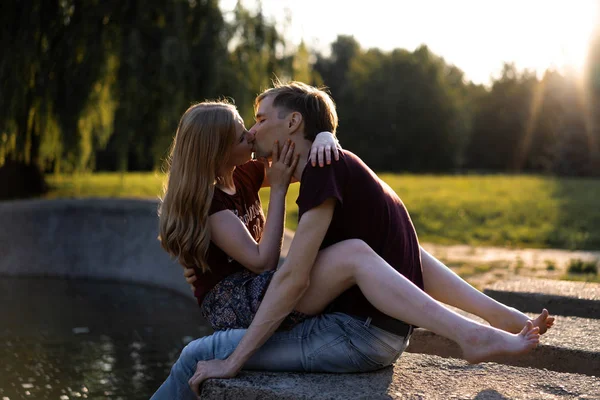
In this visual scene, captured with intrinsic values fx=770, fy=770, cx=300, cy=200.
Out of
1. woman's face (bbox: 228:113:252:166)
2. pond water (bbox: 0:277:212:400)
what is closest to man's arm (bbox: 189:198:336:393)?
woman's face (bbox: 228:113:252:166)

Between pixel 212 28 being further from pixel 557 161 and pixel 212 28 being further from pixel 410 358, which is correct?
pixel 557 161

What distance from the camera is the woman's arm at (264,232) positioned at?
2682 mm

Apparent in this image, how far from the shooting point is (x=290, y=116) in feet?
9.04

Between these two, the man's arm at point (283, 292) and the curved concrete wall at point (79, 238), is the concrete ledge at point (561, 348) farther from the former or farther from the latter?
the curved concrete wall at point (79, 238)

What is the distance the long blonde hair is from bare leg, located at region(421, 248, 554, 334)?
0.84m

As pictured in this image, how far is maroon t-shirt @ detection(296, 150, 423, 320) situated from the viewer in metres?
2.52

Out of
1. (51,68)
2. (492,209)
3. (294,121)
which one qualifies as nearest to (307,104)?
(294,121)

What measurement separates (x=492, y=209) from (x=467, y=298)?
28.9 feet

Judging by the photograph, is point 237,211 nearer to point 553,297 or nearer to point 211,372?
point 211,372

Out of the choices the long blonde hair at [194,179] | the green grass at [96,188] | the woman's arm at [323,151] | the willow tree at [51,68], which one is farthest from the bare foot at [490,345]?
the green grass at [96,188]

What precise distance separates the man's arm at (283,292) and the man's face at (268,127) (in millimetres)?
412

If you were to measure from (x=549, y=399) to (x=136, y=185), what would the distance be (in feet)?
42.5

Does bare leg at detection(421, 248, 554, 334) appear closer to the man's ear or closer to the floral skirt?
the floral skirt

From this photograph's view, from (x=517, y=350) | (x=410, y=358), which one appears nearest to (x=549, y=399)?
(x=517, y=350)
